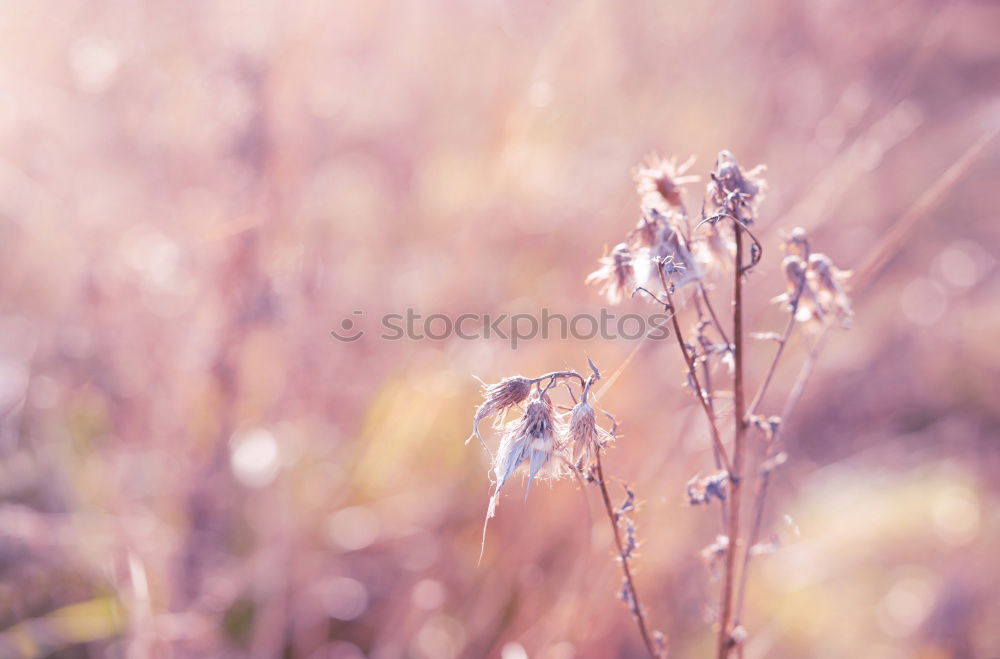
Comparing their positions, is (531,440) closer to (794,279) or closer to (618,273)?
(618,273)

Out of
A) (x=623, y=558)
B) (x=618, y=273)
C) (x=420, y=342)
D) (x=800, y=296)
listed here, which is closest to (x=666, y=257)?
(x=618, y=273)

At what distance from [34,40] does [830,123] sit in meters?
2.29

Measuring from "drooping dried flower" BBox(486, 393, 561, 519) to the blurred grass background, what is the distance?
434 mm

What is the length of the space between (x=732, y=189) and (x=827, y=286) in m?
0.17

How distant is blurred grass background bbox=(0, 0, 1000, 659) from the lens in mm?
1455

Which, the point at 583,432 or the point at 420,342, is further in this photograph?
the point at 420,342

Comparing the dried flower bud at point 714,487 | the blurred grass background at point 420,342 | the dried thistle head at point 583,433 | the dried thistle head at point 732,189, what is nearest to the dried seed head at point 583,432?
the dried thistle head at point 583,433

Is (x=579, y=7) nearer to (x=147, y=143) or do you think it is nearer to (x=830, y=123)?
(x=830, y=123)

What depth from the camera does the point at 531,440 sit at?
2.21ft

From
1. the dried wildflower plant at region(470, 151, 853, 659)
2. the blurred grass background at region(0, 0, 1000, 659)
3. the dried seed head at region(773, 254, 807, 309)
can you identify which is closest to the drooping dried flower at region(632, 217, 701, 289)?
the dried wildflower plant at region(470, 151, 853, 659)

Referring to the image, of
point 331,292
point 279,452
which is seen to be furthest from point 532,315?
point 279,452

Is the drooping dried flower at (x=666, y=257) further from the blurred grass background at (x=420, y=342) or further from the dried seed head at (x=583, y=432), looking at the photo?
the blurred grass background at (x=420, y=342)

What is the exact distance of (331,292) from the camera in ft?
6.51

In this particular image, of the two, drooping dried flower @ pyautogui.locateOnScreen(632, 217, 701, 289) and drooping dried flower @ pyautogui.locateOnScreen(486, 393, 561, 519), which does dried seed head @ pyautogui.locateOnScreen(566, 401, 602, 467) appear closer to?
drooping dried flower @ pyautogui.locateOnScreen(486, 393, 561, 519)
